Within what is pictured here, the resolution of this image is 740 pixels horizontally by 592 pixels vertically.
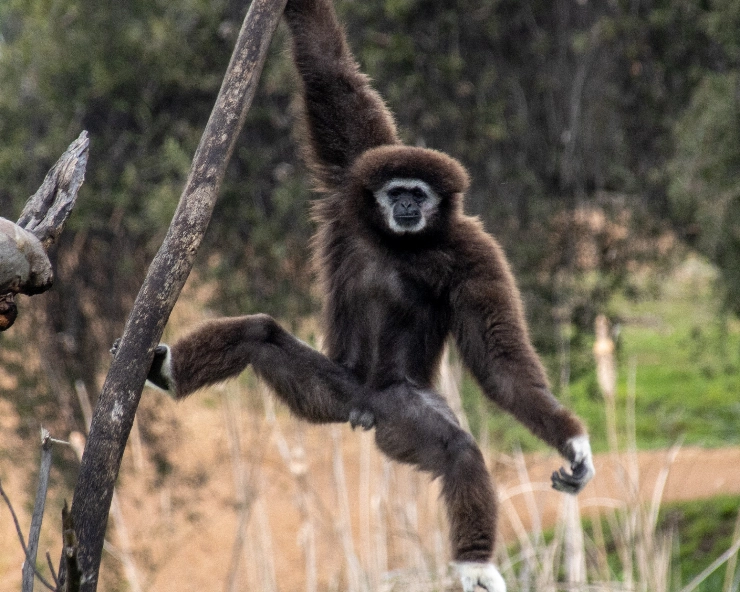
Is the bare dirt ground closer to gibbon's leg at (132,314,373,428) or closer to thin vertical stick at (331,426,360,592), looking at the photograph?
thin vertical stick at (331,426,360,592)

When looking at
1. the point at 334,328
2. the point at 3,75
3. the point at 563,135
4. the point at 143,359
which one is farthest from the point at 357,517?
the point at 143,359

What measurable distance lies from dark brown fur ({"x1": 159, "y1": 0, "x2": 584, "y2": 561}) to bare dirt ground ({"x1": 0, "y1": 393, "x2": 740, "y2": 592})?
6.86ft

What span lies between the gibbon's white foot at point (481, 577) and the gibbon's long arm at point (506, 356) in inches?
16.7

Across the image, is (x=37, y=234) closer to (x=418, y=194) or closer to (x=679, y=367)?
(x=418, y=194)

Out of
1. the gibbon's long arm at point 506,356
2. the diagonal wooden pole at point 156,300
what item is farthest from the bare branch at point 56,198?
the gibbon's long arm at point 506,356

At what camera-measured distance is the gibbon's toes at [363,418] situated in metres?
3.71

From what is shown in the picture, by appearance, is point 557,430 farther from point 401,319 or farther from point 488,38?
point 488,38

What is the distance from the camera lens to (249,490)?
643 cm

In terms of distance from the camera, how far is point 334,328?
4.00 m

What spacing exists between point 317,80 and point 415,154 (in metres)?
0.62

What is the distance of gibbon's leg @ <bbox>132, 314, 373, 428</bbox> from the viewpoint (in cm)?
342

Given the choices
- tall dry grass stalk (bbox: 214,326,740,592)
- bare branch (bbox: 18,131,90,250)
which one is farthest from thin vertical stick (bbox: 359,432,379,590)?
Answer: bare branch (bbox: 18,131,90,250)

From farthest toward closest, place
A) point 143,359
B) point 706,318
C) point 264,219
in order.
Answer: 1. point 706,318
2. point 264,219
3. point 143,359

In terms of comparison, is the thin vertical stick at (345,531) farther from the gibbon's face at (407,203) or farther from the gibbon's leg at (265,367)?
the gibbon's face at (407,203)
